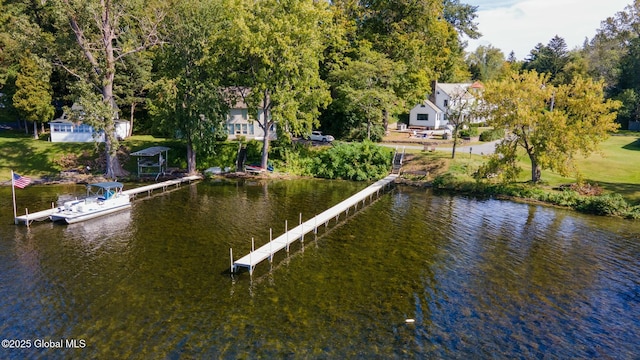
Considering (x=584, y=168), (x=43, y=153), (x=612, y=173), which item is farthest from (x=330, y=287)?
(x=43, y=153)

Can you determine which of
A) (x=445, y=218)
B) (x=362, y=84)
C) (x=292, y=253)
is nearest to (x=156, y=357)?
(x=292, y=253)

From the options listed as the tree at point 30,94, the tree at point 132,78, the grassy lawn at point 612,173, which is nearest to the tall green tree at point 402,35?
the grassy lawn at point 612,173

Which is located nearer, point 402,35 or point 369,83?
point 369,83

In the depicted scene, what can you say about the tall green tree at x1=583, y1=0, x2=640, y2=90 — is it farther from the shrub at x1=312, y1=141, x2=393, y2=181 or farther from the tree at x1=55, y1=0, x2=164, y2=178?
the tree at x1=55, y1=0, x2=164, y2=178

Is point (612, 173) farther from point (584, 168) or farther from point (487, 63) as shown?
point (487, 63)

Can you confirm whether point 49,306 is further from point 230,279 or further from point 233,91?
point 233,91

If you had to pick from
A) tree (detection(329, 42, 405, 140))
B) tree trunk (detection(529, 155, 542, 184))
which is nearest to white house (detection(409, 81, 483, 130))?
tree (detection(329, 42, 405, 140))

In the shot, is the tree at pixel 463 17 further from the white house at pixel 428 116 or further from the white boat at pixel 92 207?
the white boat at pixel 92 207
